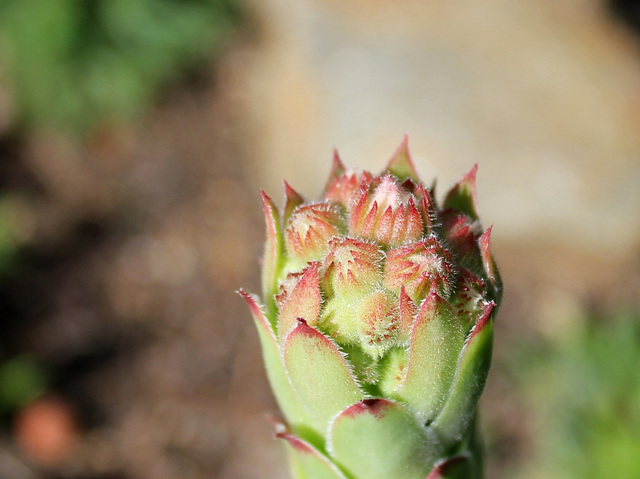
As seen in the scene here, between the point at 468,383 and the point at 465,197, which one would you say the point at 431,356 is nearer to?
the point at 468,383

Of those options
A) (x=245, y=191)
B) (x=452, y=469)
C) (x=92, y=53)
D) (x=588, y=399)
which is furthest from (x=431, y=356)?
(x=92, y=53)

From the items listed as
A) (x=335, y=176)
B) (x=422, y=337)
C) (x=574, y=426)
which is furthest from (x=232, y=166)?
(x=422, y=337)

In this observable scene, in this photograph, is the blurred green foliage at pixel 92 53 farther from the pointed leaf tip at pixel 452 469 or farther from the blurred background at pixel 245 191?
the pointed leaf tip at pixel 452 469

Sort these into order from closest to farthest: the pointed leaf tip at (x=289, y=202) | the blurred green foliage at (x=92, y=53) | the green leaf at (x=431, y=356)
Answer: the green leaf at (x=431, y=356) < the pointed leaf tip at (x=289, y=202) < the blurred green foliage at (x=92, y=53)

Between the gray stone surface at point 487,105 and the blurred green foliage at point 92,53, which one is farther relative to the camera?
the blurred green foliage at point 92,53

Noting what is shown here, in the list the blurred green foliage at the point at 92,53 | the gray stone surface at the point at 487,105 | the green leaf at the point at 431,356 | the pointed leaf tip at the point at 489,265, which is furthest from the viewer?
the blurred green foliage at the point at 92,53

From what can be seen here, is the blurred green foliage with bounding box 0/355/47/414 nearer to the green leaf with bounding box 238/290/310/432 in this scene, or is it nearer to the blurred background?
the blurred background

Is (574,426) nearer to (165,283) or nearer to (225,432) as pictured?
(225,432)

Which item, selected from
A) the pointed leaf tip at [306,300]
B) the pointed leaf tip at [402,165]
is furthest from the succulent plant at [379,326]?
the pointed leaf tip at [402,165]

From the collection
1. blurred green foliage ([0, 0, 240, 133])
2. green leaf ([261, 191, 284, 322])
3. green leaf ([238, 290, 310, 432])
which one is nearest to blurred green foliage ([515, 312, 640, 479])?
green leaf ([238, 290, 310, 432])
